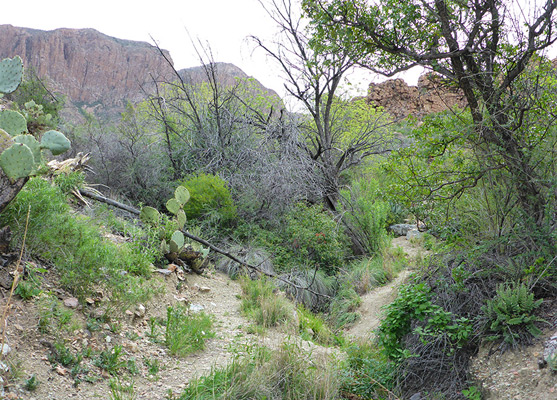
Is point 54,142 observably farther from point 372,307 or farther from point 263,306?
point 372,307

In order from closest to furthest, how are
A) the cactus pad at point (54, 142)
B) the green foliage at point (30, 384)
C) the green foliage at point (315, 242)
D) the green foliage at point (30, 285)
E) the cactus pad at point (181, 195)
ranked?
the green foliage at point (30, 384) < the green foliage at point (30, 285) < the cactus pad at point (54, 142) < the cactus pad at point (181, 195) < the green foliage at point (315, 242)

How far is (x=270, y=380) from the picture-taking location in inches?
131

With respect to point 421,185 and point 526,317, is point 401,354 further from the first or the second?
point 421,185

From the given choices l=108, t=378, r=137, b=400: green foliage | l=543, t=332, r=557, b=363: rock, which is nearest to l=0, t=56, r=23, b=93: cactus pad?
l=108, t=378, r=137, b=400: green foliage

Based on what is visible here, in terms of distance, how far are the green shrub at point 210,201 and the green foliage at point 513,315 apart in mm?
6137

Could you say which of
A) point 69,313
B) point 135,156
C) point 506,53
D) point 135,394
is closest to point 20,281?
point 69,313

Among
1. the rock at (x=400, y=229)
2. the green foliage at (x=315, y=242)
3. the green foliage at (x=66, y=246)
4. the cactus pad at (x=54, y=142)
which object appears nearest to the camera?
the green foliage at (x=66, y=246)

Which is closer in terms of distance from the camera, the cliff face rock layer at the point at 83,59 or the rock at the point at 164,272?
the rock at the point at 164,272

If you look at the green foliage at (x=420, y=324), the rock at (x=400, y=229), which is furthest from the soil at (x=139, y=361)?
the rock at (x=400, y=229)

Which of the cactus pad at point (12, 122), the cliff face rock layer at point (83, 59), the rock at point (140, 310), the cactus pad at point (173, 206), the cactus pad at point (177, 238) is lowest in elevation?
the rock at point (140, 310)

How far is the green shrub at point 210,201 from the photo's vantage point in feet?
29.2

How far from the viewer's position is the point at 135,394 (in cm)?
313

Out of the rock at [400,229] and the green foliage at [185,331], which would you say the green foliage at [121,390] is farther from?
the rock at [400,229]

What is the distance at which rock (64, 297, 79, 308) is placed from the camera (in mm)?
3865
